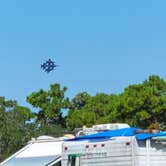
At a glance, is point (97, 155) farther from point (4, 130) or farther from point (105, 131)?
point (4, 130)

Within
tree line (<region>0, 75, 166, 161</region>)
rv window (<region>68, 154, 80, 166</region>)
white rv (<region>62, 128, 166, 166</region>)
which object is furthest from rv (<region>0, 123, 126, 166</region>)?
tree line (<region>0, 75, 166, 161</region>)

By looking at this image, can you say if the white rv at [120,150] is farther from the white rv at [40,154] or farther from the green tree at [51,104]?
the green tree at [51,104]

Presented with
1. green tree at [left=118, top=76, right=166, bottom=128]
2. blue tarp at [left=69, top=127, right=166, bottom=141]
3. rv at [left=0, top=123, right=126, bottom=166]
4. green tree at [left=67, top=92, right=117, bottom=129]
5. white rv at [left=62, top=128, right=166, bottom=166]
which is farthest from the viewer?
green tree at [left=67, top=92, right=117, bottom=129]

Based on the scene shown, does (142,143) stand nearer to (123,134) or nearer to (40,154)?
(123,134)

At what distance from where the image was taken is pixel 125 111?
3919 cm

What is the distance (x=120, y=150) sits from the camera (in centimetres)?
1318

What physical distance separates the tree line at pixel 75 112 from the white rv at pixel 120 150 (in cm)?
1999

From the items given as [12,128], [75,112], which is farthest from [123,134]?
[75,112]

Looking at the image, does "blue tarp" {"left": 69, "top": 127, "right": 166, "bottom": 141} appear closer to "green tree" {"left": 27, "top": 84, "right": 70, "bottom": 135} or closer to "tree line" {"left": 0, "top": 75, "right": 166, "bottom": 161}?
"tree line" {"left": 0, "top": 75, "right": 166, "bottom": 161}

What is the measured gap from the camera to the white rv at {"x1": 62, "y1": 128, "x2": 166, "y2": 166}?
13008mm

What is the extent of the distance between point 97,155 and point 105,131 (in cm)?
196

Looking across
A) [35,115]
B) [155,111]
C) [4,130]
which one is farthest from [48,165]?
[35,115]

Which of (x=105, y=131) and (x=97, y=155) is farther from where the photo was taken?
(x=105, y=131)

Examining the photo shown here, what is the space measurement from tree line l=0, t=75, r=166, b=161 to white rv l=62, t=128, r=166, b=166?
787 inches
